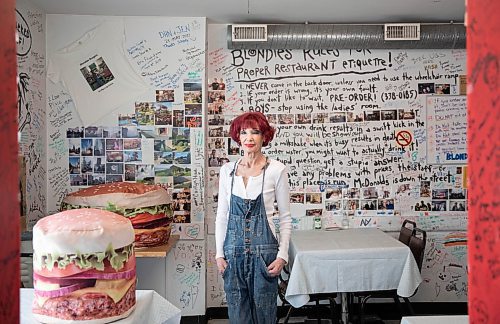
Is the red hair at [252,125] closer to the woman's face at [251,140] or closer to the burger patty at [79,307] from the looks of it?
the woman's face at [251,140]

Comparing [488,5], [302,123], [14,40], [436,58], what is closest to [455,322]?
[488,5]

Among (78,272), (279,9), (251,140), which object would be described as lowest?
(78,272)

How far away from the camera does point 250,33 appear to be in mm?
4020

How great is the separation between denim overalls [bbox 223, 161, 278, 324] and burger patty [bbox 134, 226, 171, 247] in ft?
3.27

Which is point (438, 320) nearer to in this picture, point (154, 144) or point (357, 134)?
point (357, 134)

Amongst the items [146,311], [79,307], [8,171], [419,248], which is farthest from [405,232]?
[8,171]

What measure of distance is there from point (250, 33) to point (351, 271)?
1935 millimetres

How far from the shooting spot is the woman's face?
2.73 meters

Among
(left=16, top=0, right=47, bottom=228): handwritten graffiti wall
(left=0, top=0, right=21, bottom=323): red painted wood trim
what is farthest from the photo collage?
(left=0, top=0, right=21, bottom=323): red painted wood trim

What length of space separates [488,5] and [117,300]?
1322 millimetres

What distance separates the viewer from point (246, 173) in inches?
108

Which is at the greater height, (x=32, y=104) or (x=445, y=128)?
(x=32, y=104)

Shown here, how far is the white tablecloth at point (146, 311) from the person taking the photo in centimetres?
166

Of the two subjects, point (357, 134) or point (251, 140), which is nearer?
point (251, 140)
